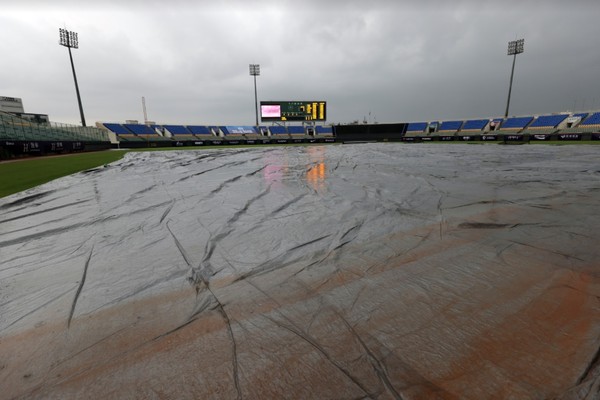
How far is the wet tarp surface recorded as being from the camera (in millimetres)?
1346

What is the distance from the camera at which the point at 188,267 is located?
2.55 m

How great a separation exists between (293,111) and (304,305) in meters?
40.6

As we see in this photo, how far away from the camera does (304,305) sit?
193cm

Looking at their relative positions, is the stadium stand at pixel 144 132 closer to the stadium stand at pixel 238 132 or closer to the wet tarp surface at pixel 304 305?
the stadium stand at pixel 238 132

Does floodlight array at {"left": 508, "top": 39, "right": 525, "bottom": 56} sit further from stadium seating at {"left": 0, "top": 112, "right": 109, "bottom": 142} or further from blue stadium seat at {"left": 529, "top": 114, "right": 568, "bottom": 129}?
stadium seating at {"left": 0, "top": 112, "right": 109, "bottom": 142}

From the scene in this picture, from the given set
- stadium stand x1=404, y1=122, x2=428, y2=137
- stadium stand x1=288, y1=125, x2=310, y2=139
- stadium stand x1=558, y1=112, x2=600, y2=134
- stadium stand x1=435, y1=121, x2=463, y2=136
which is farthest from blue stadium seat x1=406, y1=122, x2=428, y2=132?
stadium stand x1=288, y1=125, x2=310, y2=139

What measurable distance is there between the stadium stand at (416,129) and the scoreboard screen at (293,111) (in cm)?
1609

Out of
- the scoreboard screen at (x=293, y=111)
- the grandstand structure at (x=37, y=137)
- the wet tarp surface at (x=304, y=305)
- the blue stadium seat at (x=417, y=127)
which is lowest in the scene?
the wet tarp surface at (x=304, y=305)

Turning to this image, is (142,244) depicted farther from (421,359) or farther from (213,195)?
(421,359)

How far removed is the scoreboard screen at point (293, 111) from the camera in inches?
1554

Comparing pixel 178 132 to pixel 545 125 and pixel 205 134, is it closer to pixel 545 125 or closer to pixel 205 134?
pixel 205 134

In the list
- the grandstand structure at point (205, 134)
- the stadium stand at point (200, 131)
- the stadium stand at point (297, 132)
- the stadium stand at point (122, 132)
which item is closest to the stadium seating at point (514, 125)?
the grandstand structure at point (205, 134)

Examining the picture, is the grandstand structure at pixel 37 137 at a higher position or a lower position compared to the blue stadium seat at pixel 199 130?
lower

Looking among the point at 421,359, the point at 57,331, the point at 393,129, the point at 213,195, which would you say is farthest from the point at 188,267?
the point at 393,129
